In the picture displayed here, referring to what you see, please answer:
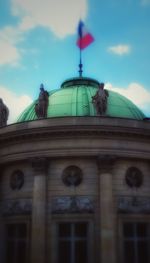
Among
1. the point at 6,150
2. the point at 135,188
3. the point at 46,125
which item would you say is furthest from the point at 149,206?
the point at 6,150

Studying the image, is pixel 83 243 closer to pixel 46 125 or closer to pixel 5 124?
pixel 46 125

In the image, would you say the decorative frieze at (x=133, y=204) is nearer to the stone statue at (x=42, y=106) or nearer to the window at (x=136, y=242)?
the window at (x=136, y=242)

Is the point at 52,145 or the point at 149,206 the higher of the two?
the point at 52,145

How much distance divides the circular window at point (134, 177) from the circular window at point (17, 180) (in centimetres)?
738

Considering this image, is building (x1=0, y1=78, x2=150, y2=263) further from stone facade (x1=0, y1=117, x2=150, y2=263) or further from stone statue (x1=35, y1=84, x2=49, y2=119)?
stone statue (x1=35, y1=84, x2=49, y2=119)

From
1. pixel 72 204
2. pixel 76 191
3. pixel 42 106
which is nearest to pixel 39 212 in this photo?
pixel 72 204

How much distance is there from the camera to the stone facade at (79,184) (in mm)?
26688

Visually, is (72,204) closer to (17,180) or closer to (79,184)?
(79,184)

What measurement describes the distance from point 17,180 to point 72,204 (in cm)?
467

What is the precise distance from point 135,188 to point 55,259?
711cm

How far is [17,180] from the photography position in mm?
29297

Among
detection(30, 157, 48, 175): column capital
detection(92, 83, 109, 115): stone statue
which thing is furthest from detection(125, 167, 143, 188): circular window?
detection(30, 157, 48, 175): column capital

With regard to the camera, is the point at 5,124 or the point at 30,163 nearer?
the point at 30,163

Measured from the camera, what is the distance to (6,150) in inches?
1180
